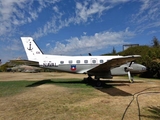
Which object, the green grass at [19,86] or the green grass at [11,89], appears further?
the green grass at [19,86]

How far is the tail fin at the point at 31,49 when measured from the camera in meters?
18.9

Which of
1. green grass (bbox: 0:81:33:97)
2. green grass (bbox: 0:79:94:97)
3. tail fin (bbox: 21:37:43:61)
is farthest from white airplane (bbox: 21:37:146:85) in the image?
green grass (bbox: 0:81:33:97)

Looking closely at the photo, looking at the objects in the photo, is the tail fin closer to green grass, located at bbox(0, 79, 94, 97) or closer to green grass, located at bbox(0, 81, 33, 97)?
green grass, located at bbox(0, 79, 94, 97)

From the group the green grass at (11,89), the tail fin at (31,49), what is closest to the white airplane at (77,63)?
the tail fin at (31,49)

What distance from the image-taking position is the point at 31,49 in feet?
62.5

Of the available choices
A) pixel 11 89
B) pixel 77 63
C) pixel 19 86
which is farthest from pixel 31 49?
pixel 11 89

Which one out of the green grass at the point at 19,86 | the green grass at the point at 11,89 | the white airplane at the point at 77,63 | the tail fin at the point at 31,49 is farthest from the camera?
the tail fin at the point at 31,49

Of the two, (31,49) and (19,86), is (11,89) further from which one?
(31,49)

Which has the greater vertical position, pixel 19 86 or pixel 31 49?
pixel 31 49

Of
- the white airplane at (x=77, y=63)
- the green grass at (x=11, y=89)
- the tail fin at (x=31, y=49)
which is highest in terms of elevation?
the tail fin at (x=31, y=49)

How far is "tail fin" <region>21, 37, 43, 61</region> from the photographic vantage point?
1891 cm

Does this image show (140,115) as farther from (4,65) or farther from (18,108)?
(4,65)

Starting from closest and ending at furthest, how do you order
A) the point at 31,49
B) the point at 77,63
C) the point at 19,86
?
the point at 19,86, the point at 77,63, the point at 31,49

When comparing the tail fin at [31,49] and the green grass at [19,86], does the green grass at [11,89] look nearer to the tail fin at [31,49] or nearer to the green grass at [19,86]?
the green grass at [19,86]
